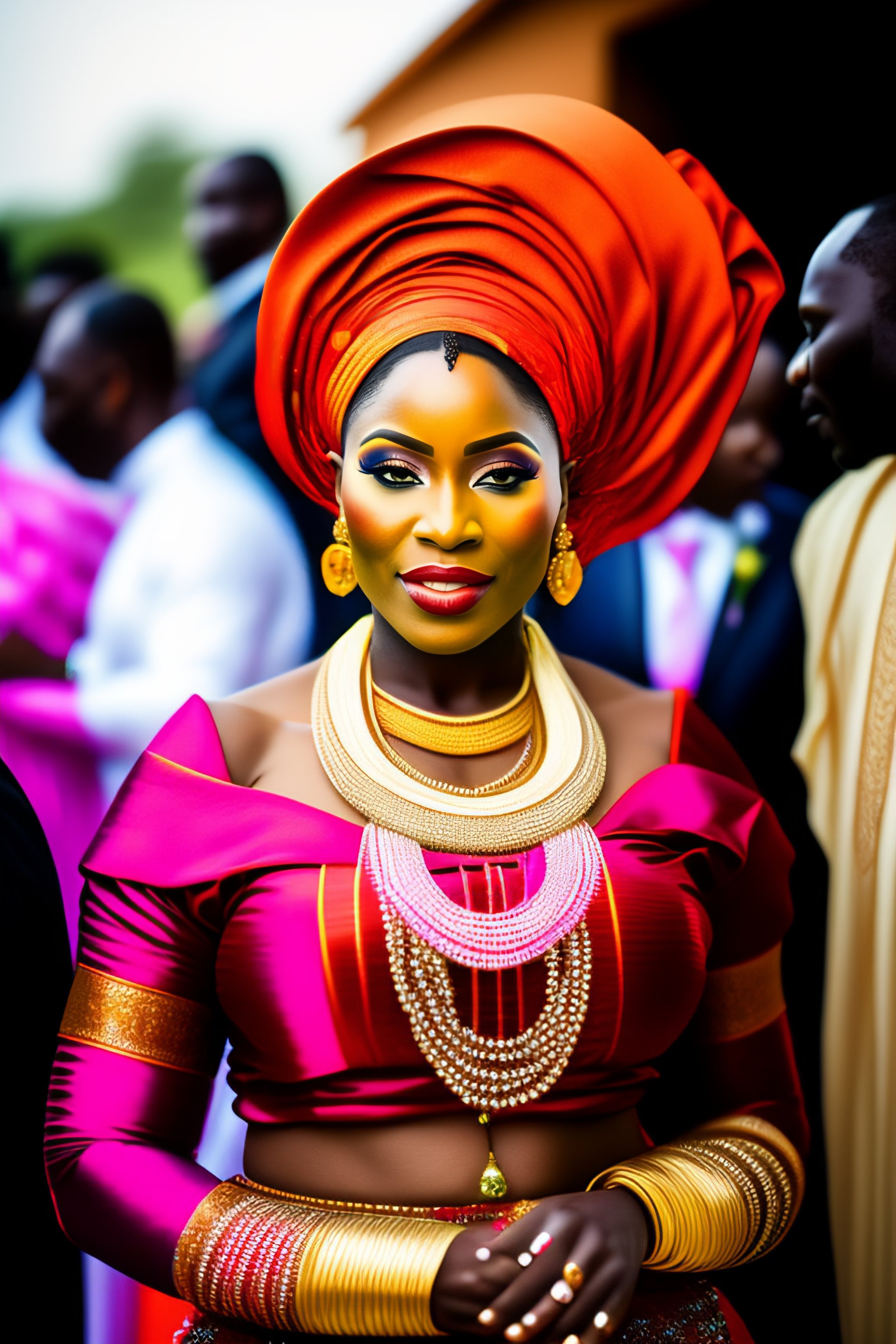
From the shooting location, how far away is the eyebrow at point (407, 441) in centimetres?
172

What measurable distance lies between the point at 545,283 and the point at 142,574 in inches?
44.0

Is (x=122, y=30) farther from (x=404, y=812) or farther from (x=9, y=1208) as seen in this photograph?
(x=9, y=1208)

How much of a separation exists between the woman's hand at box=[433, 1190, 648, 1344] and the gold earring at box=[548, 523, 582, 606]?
795mm

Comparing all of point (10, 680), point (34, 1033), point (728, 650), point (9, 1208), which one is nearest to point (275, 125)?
point (10, 680)

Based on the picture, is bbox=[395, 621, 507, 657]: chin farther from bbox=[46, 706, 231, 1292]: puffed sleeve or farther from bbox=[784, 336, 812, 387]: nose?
bbox=[784, 336, 812, 387]: nose

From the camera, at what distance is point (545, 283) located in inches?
71.9

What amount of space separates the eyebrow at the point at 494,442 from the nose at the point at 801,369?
77 centimetres

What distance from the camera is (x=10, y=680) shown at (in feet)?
8.11

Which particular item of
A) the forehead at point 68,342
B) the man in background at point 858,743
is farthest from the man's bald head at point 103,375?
the man in background at point 858,743

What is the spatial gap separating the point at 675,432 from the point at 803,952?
1.08 metres

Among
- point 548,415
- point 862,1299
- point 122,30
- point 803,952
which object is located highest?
point 122,30

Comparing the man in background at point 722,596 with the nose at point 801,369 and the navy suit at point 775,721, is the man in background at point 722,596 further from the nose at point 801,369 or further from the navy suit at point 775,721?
the nose at point 801,369

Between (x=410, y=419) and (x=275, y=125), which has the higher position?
(x=275, y=125)

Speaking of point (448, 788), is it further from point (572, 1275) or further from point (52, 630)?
point (52, 630)
